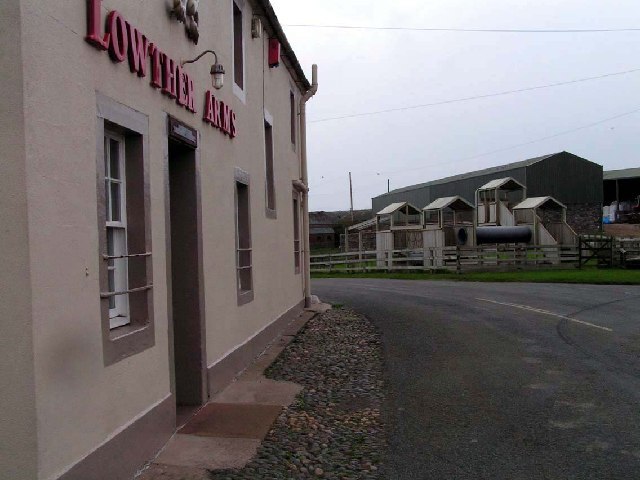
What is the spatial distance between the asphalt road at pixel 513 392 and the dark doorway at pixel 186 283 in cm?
209

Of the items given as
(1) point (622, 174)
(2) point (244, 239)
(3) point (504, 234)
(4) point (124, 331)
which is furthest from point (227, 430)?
(1) point (622, 174)

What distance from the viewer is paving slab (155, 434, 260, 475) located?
203 inches

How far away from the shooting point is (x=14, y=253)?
3.58m

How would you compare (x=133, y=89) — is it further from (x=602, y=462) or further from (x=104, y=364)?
(x=602, y=462)

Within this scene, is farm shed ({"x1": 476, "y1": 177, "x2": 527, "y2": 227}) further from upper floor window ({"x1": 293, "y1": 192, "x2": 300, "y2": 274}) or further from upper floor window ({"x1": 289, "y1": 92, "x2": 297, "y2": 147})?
upper floor window ({"x1": 289, "y1": 92, "x2": 297, "y2": 147})

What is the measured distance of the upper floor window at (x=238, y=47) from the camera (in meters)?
9.45

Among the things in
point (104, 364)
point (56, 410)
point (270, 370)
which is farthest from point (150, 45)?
point (270, 370)

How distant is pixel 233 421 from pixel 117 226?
2354mm

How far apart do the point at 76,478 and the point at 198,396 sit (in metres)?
2.98

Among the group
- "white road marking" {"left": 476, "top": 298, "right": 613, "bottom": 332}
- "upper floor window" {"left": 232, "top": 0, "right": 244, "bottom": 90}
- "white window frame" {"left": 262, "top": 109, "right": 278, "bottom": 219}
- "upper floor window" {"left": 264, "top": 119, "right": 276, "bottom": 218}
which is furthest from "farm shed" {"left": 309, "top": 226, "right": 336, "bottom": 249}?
"upper floor window" {"left": 232, "top": 0, "right": 244, "bottom": 90}

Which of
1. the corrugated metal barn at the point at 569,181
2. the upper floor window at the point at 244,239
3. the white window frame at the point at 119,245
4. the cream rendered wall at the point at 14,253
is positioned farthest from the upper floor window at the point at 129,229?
the corrugated metal barn at the point at 569,181

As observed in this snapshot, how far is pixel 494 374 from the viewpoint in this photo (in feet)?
27.9

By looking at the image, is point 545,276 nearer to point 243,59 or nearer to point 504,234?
point 504,234

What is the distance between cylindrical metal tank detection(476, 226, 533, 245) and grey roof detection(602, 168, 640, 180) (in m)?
38.8
